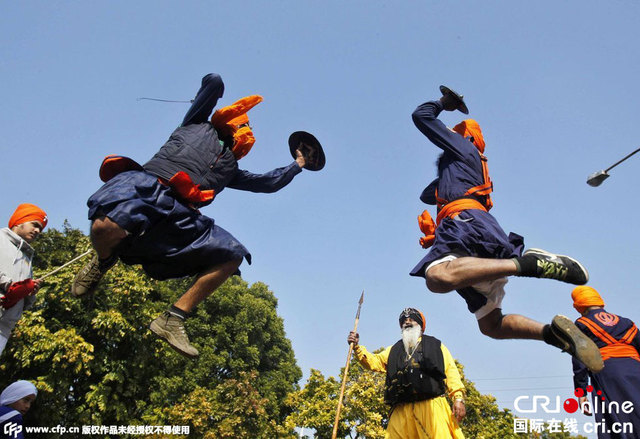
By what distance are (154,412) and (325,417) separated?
7.12m

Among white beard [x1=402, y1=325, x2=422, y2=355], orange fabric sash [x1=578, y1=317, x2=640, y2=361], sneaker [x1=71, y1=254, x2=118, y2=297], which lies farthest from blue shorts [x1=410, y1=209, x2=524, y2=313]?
white beard [x1=402, y1=325, x2=422, y2=355]

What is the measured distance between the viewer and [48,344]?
1394cm

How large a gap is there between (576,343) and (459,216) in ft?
3.76

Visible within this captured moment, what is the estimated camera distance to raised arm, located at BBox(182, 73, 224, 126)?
4035 mm

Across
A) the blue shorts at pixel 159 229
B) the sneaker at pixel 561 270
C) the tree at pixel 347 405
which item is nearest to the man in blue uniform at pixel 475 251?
the sneaker at pixel 561 270

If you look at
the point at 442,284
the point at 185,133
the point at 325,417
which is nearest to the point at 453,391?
the point at 442,284

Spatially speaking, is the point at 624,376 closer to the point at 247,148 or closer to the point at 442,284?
the point at 442,284

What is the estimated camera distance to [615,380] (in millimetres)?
4984

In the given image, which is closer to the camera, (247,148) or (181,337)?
(181,337)

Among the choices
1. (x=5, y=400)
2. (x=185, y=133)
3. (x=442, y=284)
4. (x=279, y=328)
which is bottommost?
(x=5, y=400)

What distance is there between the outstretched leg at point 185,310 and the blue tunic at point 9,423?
12.5 feet

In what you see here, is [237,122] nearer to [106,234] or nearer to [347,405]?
[106,234]

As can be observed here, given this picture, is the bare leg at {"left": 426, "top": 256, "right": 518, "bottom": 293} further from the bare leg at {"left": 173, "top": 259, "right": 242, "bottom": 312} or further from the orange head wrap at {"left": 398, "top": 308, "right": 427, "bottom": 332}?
the orange head wrap at {"left": 398, "top": 308, "right": 427, "bottom": 332}

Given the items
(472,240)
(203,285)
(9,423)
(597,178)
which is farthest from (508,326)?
(9,423)
